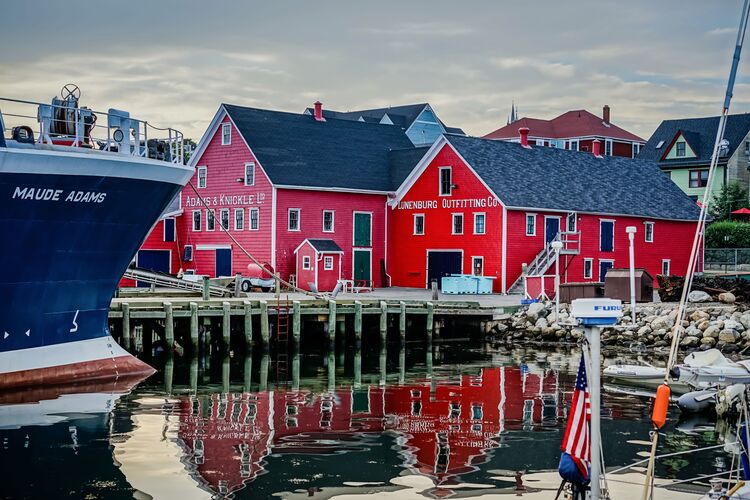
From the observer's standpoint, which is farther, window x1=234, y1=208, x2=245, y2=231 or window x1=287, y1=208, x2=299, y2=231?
window x1=234, y1=208, x2=245, y2=231

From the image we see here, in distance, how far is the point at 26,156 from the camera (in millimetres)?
20219

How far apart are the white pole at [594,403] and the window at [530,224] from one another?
116 feet

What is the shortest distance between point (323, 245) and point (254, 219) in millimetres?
3656

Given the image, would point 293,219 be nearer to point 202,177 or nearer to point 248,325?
point 202,177

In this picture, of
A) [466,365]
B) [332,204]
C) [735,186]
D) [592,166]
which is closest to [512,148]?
[592,166]

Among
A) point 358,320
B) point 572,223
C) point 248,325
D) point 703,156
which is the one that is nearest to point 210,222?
point 358,320

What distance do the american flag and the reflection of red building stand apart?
15.4 ft

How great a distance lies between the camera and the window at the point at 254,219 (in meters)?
45.6

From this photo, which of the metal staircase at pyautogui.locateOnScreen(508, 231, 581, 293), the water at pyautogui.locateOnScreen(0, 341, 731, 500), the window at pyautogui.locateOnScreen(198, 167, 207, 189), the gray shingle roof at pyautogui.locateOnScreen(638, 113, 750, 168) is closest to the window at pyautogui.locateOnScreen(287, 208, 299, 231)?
the window at pyautogui.locateOnScreen(198, 167, 207, 189)

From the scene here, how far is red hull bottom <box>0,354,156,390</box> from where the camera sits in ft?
69.1

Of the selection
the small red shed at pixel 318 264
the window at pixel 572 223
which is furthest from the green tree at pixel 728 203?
the small red shed at pixel 318 264

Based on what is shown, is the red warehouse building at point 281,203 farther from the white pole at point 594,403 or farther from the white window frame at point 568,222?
the white pole at point 594,403

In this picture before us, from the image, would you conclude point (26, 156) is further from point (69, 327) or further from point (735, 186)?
point (735, 186)

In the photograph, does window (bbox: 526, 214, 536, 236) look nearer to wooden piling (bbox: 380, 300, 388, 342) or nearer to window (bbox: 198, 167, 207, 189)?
wooden piling (bbox: 380, 300, 388, 342)
